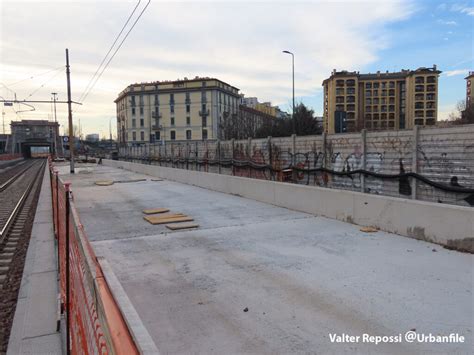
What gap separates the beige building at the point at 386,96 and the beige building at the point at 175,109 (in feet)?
188

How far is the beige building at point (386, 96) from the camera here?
516 ft

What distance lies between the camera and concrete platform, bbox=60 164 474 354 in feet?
12.8

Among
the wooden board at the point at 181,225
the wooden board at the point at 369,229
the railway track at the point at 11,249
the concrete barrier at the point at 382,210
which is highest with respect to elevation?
the concrete barrier at the point at 382,210

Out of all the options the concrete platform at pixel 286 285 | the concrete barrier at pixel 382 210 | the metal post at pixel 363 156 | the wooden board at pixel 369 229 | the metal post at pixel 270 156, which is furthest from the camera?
the metal post at pixel 270 156

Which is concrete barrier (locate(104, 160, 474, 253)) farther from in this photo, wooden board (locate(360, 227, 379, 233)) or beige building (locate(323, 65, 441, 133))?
beige building (locate(323, 65, 441, 133))

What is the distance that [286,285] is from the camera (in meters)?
5.25

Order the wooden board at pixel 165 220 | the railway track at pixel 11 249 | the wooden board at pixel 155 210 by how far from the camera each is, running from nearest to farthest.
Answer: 1. the railway track at pixel 11 249
2. the wooden board at pixel 165 220
3. the wooden board at pixel 155 210

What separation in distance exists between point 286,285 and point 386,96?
581 ft

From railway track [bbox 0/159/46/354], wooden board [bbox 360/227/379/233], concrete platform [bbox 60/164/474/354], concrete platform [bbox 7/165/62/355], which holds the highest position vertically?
wooden board [bbox 360/227/379/233]

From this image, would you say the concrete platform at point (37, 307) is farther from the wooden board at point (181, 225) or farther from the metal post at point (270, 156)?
the metal post at point (270, 156)

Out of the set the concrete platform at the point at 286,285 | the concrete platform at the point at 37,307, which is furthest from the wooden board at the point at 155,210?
the concrete platform at the point at 37,307

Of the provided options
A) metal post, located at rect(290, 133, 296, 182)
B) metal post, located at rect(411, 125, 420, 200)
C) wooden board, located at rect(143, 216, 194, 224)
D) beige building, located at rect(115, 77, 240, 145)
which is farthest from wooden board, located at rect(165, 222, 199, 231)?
beige building, located at rect(115, 77, 240, 145)

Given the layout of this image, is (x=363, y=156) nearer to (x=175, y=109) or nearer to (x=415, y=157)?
(x=415, y=157)

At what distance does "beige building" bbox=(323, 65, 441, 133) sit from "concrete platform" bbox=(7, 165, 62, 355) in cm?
14898
